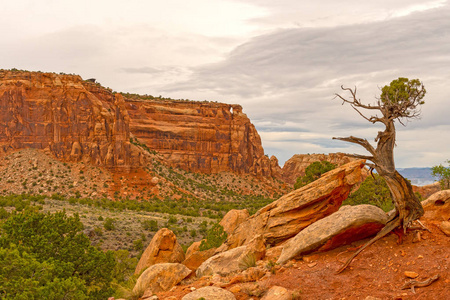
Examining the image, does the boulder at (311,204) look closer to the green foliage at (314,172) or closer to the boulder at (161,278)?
the boulder at (161,278)

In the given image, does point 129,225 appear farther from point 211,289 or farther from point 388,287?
point 388,287

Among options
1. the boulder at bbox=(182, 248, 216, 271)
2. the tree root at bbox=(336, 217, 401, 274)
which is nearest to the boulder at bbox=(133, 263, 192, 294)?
the boulder at bbox=(182, 248, 216, 271)

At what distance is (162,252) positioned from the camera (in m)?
23.6

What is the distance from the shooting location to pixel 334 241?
1376 centimetres

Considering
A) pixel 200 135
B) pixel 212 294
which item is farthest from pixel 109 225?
pixel 200 135

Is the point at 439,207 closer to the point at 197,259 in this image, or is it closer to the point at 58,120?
the point at 197,259

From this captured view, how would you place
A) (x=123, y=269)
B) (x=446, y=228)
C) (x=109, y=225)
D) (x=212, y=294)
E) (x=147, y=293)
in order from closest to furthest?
(x=212, y=294)
(x=446, y=228)
(x=147, y=293)
(x=123, y=269)
(x=109, y=225)

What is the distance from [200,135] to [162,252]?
98573 mm

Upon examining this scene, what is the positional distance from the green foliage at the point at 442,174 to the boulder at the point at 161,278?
1562 inches

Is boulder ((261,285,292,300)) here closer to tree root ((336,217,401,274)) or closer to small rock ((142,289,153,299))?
tree root ((336,217,401,274))

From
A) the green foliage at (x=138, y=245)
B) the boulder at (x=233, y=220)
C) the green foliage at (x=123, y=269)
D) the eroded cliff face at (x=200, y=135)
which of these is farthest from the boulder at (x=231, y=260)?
the eroded cliff face at (x=200, y=135)

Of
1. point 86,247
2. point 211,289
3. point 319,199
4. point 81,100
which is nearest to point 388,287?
point 211,289

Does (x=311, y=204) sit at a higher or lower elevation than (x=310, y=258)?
higher

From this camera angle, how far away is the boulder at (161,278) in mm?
15156
